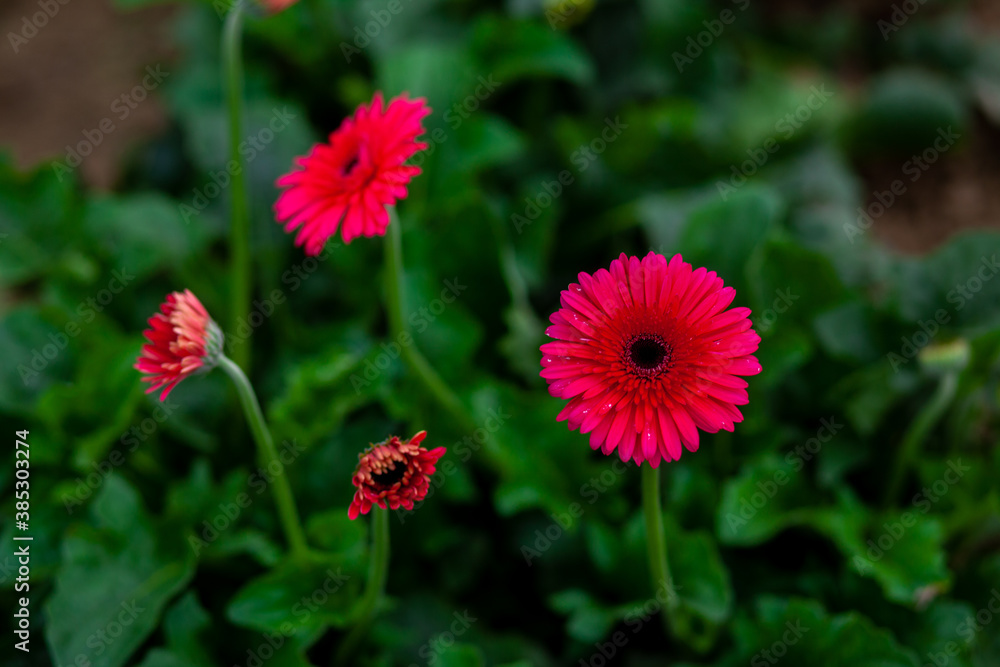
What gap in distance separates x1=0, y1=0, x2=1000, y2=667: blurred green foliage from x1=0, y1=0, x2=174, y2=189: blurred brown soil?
56 cm

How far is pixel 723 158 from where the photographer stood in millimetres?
2873

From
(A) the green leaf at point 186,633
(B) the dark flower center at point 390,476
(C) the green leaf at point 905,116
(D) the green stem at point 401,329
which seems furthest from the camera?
(C) the green leaf at point 905,116

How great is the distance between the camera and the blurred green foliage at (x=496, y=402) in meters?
1.89

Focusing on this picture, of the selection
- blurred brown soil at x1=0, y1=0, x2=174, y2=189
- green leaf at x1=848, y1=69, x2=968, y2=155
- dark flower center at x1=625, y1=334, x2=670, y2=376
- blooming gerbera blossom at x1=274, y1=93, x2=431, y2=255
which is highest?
green leaf at x1=848, y1=69, x2=968, y2=155

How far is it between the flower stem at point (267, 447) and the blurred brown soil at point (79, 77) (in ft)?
6.47

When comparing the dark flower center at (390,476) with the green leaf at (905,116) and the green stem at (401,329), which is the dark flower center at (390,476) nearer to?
the green stem at (401,329)

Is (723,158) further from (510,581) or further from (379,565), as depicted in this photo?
(379,565)

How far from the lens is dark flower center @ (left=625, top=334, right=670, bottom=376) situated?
4.06 ft

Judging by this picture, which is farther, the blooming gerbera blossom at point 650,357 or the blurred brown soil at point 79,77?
the blurred brown soil at point 79,77

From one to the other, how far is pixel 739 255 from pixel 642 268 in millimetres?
1097

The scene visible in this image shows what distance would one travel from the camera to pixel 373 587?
5.59 feet

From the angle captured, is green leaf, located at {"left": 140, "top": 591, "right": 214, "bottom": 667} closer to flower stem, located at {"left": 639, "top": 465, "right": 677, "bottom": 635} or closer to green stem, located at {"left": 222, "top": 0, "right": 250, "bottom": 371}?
green stem, located at {"left": 222, "top": 0, "right": 250, "bottom": 371}

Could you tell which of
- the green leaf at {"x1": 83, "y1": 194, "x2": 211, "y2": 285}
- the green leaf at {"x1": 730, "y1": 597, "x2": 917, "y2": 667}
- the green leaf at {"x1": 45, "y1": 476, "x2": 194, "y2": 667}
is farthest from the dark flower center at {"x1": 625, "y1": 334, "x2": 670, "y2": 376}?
the green leaf at {"x1": 83, "y1": 194, "x2": 211, "y2": 285}

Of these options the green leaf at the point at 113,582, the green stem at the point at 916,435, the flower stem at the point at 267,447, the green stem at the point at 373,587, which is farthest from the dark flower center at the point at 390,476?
the green stem at the point at 916,435
